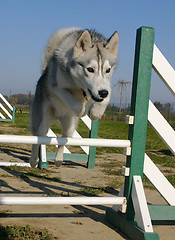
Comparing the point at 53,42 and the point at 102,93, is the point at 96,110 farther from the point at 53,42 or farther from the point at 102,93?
the point at 53,42

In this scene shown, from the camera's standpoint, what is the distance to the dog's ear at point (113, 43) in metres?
3.28

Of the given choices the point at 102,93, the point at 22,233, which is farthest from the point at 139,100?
the point at 22,233

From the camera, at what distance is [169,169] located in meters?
7.13

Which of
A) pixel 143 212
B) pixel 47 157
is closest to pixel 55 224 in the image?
pixel 143 212

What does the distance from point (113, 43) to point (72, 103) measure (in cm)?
77

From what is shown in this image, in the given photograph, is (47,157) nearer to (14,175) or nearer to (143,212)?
(14,175)

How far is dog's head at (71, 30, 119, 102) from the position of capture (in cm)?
A: 287

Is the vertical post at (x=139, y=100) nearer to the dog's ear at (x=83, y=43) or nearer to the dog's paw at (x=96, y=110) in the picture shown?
the dog's paw at (x=96, y=110)

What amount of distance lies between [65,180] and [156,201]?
5.56 ft

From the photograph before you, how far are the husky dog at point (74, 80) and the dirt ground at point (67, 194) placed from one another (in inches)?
30.0

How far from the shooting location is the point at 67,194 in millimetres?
4418

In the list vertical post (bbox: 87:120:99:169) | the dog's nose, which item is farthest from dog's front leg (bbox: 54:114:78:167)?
vertical post (bbox: 87:120:99:169)

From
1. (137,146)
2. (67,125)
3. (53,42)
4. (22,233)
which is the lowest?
(22,233)

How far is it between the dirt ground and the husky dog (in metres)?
0.76
